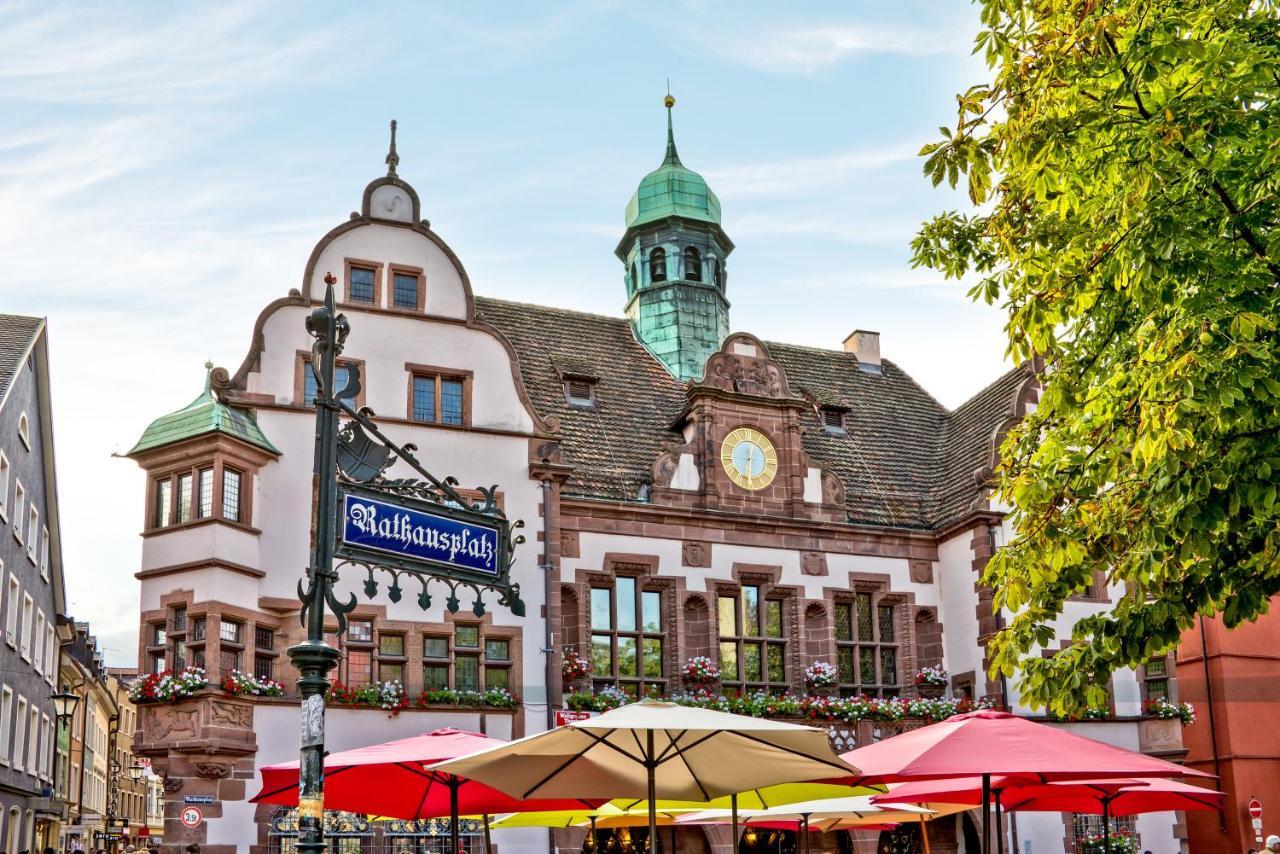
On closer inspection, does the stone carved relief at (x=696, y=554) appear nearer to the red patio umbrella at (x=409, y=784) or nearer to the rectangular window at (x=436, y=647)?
the rectangular window at (x=436, y=647)

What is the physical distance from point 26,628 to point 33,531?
87.2 inches

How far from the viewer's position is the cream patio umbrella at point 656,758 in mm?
9039

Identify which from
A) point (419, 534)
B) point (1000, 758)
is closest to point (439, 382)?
point (1000, 758)

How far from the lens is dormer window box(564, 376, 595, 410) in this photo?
89.0 ft

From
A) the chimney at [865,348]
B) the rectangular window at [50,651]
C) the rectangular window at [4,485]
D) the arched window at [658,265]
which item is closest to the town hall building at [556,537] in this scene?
the arched window at [658,265]

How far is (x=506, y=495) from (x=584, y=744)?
14.3 meters

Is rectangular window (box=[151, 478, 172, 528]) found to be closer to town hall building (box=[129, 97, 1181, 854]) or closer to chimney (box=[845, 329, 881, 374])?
town hall building (box=[129, 97, 1181, 854])

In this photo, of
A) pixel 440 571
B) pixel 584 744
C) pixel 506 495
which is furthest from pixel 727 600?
pixel 440 571

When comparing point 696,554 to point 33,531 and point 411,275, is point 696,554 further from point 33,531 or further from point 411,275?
point 33,531

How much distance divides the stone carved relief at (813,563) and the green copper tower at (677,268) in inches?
225

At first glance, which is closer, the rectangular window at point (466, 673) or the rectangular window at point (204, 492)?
the rectangular window at point (204, 492)

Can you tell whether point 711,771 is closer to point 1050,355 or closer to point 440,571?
point 440,571

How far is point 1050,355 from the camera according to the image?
1162 centimetres

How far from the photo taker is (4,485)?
89.1ft
